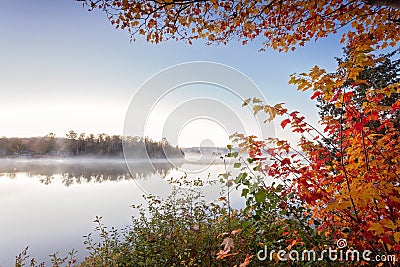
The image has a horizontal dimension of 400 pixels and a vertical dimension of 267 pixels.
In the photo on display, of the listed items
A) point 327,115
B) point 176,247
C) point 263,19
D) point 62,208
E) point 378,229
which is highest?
point 263,19

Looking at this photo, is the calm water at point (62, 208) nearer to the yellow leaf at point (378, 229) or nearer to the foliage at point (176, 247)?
the foliage at point (176, 247)

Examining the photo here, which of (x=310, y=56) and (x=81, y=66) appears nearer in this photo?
(x=310, y=56)

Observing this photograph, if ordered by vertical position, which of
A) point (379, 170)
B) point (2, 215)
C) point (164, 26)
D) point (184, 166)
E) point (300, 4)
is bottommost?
point (2, 215)

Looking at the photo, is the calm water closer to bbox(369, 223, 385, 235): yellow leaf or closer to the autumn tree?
the autumn tree

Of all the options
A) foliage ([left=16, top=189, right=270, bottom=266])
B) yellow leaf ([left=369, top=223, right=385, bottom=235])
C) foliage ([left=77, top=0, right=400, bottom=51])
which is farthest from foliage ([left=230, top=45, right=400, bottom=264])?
foliage ([left=77, top=0, right=400, bottom=51])

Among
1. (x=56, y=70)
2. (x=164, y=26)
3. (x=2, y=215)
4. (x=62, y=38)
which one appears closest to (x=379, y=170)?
(x=164, y=26)

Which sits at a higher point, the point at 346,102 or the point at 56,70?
the point at 56,70

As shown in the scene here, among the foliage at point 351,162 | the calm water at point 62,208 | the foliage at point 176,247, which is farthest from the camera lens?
the calm water at point 62,208

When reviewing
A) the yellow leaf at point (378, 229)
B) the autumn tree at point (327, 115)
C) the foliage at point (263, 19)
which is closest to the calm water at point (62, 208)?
the autumn tree at point (327, 115)

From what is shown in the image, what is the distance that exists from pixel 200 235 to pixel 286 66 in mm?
4028

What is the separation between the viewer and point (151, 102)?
188 inches

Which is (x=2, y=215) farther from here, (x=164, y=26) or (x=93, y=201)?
(x=164, y=26)

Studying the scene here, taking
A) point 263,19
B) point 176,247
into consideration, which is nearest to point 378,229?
point 176,247

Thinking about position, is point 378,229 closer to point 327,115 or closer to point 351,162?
point 351,162
